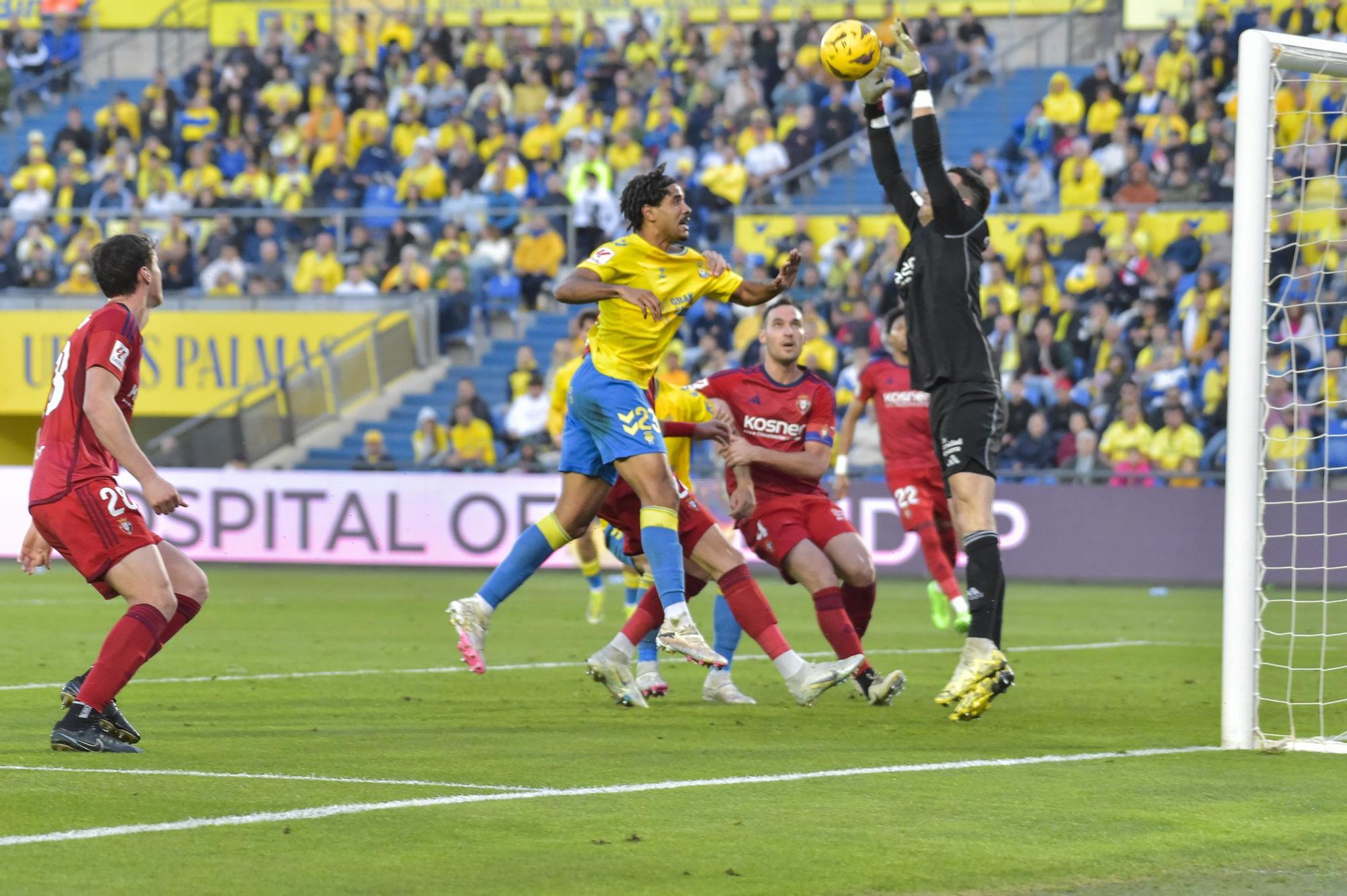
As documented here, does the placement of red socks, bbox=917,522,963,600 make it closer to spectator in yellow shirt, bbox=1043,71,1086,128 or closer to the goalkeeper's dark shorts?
the goalkeeper's dark shorts

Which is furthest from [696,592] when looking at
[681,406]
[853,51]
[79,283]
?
Result: [79,283]

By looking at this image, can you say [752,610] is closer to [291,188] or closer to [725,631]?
[725,631]

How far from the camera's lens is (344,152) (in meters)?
27.6

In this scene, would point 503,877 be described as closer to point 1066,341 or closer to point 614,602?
point 614,602

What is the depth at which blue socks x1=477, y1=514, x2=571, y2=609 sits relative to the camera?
28.0 feet

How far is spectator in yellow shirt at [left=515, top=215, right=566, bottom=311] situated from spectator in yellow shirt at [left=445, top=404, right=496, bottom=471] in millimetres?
2850

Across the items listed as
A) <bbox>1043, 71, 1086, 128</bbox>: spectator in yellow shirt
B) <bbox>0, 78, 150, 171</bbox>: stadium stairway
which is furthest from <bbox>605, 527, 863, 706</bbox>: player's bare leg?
<bbox>0, 78, 150, 171</bbox>: stadium stairway

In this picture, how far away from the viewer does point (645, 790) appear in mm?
6258

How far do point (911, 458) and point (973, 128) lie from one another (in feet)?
40.6

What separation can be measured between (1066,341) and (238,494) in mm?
9126

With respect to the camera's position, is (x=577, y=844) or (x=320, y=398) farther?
(x=320, y=398)

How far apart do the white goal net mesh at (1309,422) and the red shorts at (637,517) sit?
2871 millimetres

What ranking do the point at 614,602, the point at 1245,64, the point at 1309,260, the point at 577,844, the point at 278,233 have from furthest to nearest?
the point at 278,233, the point at 1309,260, the point at 614,602, the point at 1245,64, the point at 577,844

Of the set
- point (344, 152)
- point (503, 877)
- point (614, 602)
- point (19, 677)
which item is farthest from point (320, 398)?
point (503, 877)
